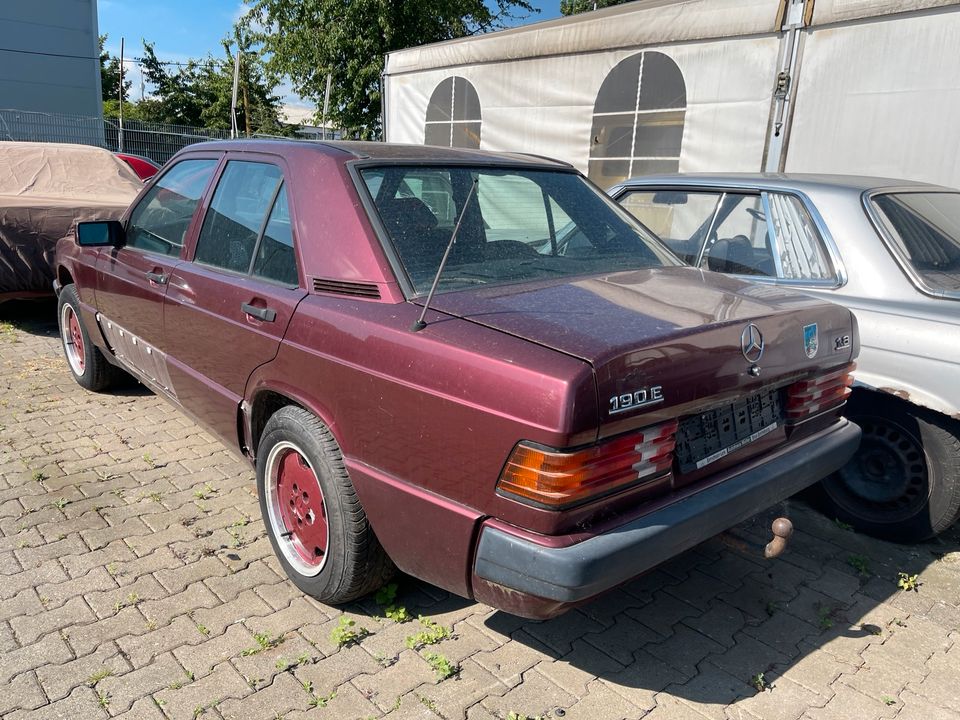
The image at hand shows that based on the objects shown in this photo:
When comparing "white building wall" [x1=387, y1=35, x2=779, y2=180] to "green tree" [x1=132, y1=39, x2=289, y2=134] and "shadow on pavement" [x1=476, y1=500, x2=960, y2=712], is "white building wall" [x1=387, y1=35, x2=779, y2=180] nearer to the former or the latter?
"shadow on pavement" [x1=476, y1=500, x2=960, y2=712]

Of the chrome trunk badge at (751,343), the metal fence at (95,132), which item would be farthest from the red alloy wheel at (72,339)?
the metal fence at (95,132)

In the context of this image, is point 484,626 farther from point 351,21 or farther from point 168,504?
point 351,21

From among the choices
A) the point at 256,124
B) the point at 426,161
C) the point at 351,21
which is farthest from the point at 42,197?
the point at 256,124

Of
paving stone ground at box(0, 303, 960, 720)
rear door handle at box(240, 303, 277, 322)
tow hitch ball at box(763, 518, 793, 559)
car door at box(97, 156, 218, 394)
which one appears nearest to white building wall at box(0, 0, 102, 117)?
car door at box(97, 156, 218, 394)

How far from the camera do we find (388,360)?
2.30m

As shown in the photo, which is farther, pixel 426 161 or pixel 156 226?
pixel 156 226

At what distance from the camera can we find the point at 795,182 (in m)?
3.91

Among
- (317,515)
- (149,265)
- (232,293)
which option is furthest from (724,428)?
(149,265)

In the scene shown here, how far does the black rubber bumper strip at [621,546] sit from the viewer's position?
2010 mm

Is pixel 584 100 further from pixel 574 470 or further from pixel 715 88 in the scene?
pixel 574 470

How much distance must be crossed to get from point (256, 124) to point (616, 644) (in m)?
34.1

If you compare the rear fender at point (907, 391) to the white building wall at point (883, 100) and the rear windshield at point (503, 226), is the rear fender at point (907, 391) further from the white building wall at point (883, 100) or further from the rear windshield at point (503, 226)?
the white building wall at point (883, 100)

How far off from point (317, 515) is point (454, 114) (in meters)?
8.05

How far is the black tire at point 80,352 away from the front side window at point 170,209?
1126 millimetres
